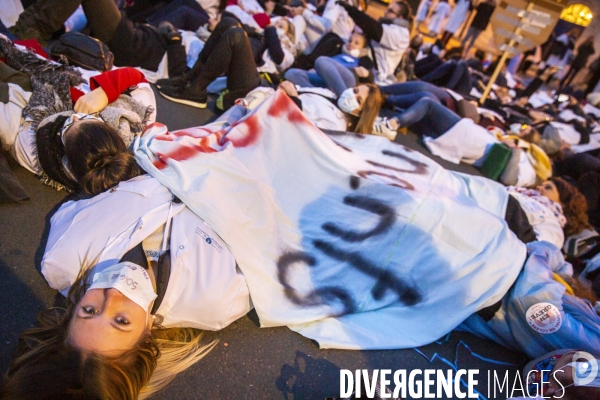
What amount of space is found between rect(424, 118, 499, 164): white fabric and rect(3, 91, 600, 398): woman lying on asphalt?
1.70 metres

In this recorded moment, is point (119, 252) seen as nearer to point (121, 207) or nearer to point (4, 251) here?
point (121, 207)

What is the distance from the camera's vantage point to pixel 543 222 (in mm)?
2553

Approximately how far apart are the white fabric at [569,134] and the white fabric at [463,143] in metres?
1.83

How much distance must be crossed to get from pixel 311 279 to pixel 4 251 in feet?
4.35

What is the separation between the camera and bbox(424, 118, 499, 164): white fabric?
3.54 m

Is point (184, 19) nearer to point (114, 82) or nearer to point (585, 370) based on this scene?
point (114, 82)

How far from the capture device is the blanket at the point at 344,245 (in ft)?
5.18

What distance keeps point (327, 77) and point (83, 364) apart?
3149 millimetres

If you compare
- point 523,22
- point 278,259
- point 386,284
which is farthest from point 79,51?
point 523,22

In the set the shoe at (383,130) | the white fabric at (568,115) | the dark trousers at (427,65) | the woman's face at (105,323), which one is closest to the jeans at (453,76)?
the dark trousers at (427,65)

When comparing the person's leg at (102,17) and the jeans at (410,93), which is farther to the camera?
the jeans at (410,93)

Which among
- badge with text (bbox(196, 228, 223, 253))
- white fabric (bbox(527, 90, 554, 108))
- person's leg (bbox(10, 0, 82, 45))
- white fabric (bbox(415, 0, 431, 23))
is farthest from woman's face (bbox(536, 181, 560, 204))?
white fabric (bbox(415, 0, 431, 23))

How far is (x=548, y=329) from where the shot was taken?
63.7 inches

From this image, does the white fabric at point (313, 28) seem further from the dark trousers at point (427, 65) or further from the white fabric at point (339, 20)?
the dark trousers at point (427, 65)
